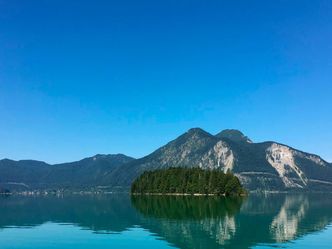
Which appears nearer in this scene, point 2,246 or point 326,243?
point 2,246

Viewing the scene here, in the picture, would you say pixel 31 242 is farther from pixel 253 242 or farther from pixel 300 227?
pixel 300 227

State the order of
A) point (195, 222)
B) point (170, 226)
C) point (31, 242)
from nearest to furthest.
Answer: point (31, 242) → point (170, 226) → point (195, 222)

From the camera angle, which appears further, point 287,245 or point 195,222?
point 195,222

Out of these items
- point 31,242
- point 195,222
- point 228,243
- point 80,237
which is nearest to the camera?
point 228,243

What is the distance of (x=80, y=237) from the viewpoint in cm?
7188

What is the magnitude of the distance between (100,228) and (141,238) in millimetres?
18228

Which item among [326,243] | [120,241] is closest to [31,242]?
[120,241]

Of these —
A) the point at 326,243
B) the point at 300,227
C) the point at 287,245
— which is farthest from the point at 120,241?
the point at 300,227

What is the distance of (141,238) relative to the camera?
6925cm

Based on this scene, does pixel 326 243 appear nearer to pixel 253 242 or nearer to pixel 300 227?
pixel 253 242

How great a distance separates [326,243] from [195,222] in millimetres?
30970

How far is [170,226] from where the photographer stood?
84.9 metres

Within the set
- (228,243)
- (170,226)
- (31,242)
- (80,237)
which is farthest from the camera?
(170,226)

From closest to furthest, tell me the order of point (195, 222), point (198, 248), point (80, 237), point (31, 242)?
point (198, 248)
point (31, 242)
point (80, 237)
point (195, 222)
